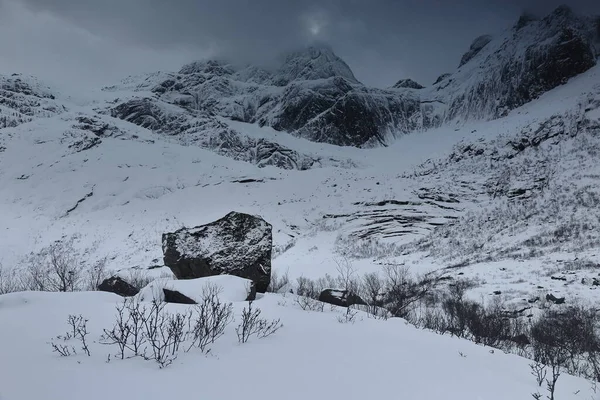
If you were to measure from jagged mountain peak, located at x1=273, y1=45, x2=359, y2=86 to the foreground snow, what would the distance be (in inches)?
4792

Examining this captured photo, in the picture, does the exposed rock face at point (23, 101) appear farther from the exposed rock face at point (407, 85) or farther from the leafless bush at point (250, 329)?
the exposed rock face at point (407, 85)

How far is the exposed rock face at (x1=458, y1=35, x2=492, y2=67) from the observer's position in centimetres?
11139

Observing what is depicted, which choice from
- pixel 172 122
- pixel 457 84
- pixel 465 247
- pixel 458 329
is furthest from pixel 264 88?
pixel 458 329

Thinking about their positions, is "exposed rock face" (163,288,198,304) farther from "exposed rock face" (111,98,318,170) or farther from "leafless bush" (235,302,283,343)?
"exposed rock face" (111,98,318,170)

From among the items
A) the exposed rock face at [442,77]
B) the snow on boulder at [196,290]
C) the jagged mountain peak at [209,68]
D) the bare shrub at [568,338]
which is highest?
the jagged mountain peak at [209,68]

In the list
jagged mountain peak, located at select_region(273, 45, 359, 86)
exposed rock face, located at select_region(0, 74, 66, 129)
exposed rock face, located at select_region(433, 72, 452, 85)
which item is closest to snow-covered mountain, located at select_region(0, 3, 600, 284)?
exposed rock face, located at select_region(0, 74, 66, 129)

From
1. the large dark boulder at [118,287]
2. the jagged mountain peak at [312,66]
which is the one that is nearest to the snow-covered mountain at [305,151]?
the large dark boulder at [118,287]

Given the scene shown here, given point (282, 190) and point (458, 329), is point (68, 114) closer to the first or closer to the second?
point (282, 190)

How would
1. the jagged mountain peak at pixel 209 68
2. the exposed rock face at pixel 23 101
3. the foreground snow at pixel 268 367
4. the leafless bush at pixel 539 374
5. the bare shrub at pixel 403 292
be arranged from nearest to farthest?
the foreground snow at pixel 268 367, the leafless bush at pixel 539 374, the bare shrub at pixel 403 292, the exposed rock face at pixel 23 101, the jagged mountain peak at pixel 209 68

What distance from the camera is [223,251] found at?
45.5 ft

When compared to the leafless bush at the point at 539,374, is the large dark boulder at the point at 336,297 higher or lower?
higher

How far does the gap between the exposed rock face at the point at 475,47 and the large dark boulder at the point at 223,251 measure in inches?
4691

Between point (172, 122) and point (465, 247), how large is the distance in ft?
264

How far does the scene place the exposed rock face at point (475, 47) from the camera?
111 m
